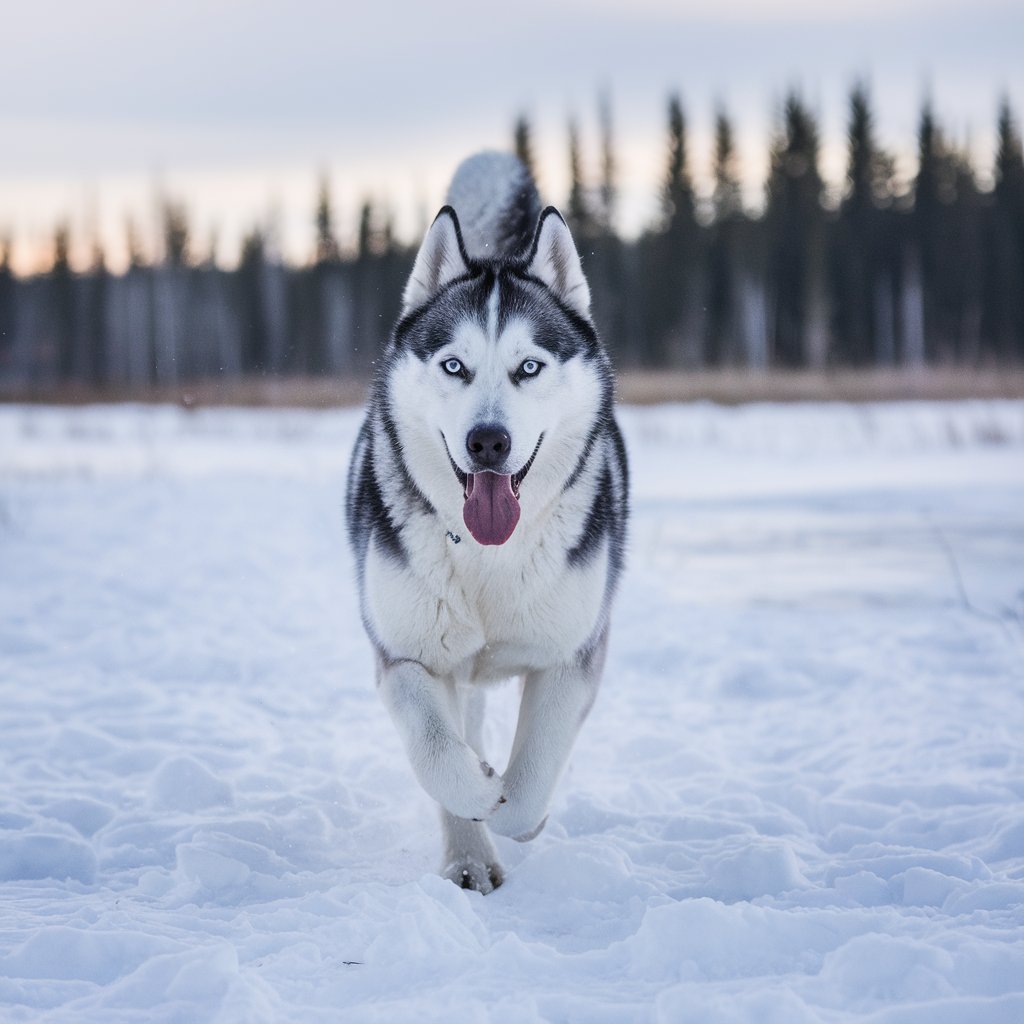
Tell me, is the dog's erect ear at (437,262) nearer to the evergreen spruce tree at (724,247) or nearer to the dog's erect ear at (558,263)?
the dog's erect ear at (558,263)

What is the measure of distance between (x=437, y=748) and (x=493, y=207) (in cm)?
226

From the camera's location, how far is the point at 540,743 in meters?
3.12

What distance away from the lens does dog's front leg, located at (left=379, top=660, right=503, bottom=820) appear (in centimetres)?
291

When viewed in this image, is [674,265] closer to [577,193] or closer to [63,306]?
[577,193]

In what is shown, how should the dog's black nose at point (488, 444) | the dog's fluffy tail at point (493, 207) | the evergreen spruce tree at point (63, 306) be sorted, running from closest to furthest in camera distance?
the dog's black nose at point (488, 444), the dog's fluffy tail at point (493, 207), the evergreen spruce tree at point (63, 306)

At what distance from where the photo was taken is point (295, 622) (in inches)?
257

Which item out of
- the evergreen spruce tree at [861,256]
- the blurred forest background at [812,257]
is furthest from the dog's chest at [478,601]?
the evergreen spruce tree at [861,256]

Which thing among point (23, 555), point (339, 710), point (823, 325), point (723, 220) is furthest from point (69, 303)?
point (339, 710)

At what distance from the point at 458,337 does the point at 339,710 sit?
2.37 m

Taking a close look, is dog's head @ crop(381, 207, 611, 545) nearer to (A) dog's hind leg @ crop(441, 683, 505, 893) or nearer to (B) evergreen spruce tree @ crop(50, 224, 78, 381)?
(A) dog's hind leg @ crop(441, 683, 505, 893)

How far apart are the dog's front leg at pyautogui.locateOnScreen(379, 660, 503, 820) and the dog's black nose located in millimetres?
659

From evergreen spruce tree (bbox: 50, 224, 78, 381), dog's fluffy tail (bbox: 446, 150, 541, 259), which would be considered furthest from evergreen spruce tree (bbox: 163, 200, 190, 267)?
dog's fluffy tail (bbox: 446, 150, 541, 259)

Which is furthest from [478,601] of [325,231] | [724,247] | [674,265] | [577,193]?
[325,231]

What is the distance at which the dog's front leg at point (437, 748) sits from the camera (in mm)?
2914
